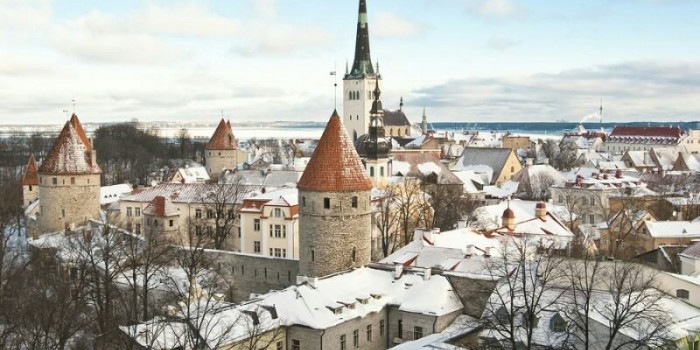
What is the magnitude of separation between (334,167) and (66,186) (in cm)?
2229

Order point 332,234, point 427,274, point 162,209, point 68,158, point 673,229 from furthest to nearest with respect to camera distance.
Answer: point 68,158, point 673,229, point 162,209, point 332,234, point 427,274

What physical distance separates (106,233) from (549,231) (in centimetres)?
2333

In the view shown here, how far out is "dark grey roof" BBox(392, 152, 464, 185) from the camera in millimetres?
65062

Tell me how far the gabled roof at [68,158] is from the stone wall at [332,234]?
21123mm

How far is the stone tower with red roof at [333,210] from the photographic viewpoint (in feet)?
98.0

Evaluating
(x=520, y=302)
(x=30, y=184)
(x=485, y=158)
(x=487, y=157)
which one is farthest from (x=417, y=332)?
(x=487, y=157)

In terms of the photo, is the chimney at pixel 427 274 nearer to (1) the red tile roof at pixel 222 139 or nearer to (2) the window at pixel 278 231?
(2) the window at pixel 278 231

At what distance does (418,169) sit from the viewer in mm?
66750

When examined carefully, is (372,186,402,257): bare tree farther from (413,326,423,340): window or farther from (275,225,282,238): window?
(413,326,423,340): window

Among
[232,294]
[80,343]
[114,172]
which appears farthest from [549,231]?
[114,172]

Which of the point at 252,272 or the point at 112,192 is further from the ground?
the point at 112,192

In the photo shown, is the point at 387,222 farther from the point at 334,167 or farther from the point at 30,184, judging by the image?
the point at 30,184

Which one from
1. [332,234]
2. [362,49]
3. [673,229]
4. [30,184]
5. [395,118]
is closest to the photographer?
[332,234]

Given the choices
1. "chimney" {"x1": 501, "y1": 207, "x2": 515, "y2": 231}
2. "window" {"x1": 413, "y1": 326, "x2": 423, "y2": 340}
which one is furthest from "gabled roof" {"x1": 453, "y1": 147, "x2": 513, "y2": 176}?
"window" {"x1": 413, "y1": 326, "x2": 423, "y2": 340}
